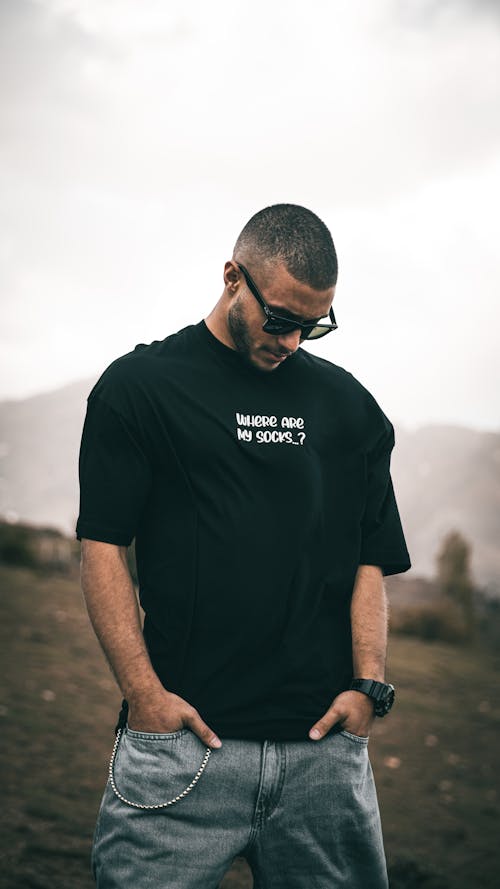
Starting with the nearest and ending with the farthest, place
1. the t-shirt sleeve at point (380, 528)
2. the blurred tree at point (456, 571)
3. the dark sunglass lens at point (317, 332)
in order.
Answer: the dark sunglass lens at point (317, 332) < the t-shirt sleeve at point (380, 528) < the blurred tree at point (456, 571)

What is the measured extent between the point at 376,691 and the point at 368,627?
0.18 m

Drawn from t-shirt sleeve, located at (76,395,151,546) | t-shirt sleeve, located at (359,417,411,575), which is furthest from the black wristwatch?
t-shirt sleeve, located at (76,395,151,546)

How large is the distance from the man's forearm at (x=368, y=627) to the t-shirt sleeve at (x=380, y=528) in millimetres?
72

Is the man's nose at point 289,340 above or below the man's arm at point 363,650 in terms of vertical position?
above

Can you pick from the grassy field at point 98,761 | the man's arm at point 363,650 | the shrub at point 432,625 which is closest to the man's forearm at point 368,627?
the man's arm at point 363,650

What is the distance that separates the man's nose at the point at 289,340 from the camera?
202 cm

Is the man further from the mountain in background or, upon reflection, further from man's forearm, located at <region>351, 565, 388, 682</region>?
the mountain in background

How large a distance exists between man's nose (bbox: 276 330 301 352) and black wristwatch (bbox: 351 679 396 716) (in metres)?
0.96

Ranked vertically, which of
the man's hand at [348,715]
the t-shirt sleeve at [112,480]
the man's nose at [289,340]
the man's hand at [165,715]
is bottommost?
the man's hand at [348,715]

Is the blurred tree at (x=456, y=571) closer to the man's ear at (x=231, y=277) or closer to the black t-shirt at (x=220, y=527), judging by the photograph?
the black t-shirt at (x=220, y=527)

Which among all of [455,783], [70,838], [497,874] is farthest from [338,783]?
[455,783]

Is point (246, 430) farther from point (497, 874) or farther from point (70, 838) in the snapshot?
point (497, 874)

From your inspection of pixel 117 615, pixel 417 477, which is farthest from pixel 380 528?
pixel 417 477

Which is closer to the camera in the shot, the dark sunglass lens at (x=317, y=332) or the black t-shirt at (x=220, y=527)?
the black t-shirt at (x=220, y=527)
